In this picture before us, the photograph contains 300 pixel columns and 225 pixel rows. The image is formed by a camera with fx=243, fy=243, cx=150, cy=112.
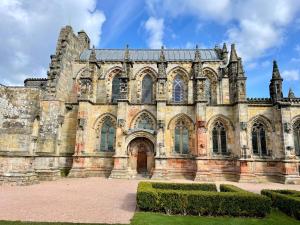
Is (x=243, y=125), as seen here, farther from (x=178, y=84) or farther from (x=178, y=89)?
(x=178, y=84)

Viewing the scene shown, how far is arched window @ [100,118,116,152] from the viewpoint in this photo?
24.6 m

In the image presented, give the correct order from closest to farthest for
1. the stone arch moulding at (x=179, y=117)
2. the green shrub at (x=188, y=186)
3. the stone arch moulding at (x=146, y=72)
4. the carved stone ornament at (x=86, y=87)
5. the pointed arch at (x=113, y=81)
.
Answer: the green shrub at (x=188, y=186), the stone arch moulding at (x=179, y=117), the carved stone ornament at (x=86, y=87), the pointed arch at (x=113, y=81), the stone arch moulding at (x=146, y=72)

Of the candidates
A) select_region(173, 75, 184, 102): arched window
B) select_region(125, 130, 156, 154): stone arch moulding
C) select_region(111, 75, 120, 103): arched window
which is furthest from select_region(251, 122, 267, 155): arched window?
select_region(111, 75, 120, 103): arched window

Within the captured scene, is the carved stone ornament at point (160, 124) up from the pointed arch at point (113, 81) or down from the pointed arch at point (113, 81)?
down

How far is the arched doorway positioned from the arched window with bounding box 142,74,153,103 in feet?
24.3

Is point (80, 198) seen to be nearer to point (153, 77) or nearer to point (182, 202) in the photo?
point (182, 202)

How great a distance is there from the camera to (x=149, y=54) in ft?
114

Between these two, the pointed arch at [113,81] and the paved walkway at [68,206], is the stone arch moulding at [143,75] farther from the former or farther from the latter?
the paved walkway at [68,206]

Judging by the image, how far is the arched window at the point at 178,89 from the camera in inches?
1192

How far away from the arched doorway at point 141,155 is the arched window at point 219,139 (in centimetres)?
615

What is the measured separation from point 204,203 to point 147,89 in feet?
71.2

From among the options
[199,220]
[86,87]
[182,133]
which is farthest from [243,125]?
[86,87]

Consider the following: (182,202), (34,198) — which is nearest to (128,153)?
(34,198)

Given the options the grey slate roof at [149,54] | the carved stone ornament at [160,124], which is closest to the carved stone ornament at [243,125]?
the carved stone ornament at [160,124]
